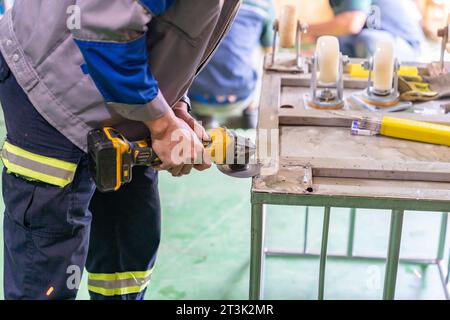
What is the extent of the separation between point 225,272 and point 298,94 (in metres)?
0.77

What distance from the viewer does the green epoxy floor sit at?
98.3 inches

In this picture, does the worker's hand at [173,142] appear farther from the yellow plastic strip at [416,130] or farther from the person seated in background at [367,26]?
the person seated in background at [367,26]

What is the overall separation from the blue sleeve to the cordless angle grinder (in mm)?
89

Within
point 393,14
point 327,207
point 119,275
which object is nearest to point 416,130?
point 327,207

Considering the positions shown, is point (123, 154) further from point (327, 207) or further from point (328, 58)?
Result: point (328, 58)

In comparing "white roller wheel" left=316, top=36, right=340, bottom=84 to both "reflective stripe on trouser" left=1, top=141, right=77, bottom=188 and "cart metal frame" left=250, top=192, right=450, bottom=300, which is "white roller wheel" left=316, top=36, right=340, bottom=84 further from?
"reflective stripe on trouser" left=1, top=141, right=77, bottom=188

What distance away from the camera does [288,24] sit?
2301mm

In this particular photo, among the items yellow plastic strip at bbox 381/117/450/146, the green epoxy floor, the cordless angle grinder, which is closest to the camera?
the cordless angle grinder

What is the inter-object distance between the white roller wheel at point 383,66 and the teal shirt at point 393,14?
1.47 metres

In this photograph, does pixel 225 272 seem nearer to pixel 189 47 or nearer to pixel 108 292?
pixel 108 292

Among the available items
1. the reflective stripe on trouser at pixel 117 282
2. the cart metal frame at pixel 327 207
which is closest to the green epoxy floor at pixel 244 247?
the reflective stripe on trouser at pixel 117 282

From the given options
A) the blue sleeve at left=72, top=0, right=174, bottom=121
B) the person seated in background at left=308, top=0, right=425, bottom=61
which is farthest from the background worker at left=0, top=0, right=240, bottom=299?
the person seated in background at left=308, top=0, right=425, bottom=61

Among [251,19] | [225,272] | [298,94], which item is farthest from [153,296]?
[251,19]

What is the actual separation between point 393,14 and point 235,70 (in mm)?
898
